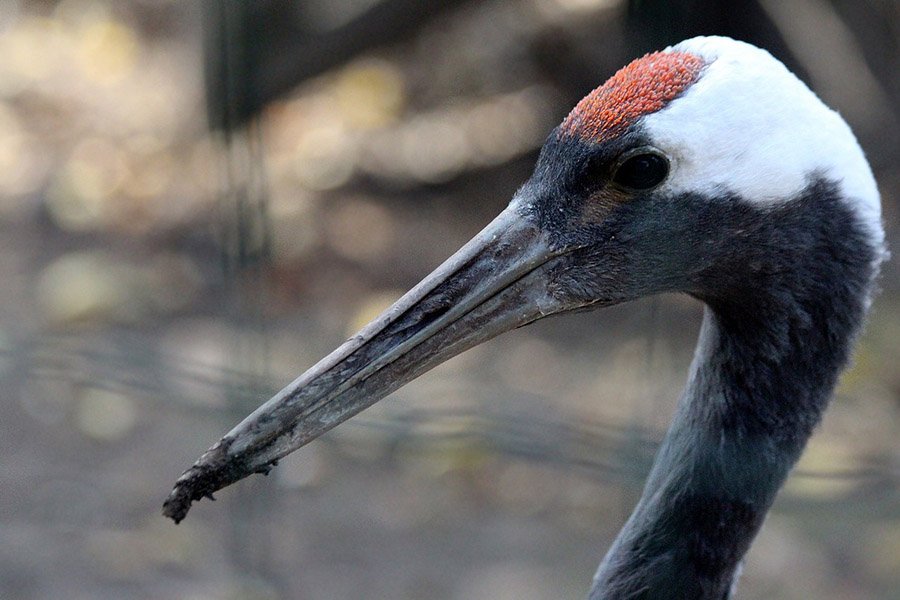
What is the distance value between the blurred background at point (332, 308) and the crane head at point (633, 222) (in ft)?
2.26

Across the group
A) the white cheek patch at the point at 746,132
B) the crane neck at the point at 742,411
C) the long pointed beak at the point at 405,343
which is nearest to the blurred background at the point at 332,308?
the crane neck at the point at 742,411

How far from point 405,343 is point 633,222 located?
42 centimetres

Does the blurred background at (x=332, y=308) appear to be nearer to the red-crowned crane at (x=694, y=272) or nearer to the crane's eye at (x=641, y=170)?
the red-crowned crane at (x=694, y=272)

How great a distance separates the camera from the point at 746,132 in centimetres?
182

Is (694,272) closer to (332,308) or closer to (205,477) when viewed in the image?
(205,477)

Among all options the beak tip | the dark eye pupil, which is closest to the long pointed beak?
the beak tip

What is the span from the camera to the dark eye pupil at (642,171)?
1849 mm

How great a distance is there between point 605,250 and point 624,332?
2778 mm

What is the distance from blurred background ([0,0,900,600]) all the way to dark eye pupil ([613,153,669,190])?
2.86ft

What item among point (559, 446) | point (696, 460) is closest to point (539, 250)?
point (696, 460)

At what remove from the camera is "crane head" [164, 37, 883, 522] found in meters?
1.83

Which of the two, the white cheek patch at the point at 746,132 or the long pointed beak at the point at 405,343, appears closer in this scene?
the white cheek patch at the point at 746,132

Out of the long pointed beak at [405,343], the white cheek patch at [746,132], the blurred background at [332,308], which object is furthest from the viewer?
the blurred background at [332,308]

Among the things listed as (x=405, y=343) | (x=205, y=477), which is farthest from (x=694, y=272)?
(x=205, y=477)
